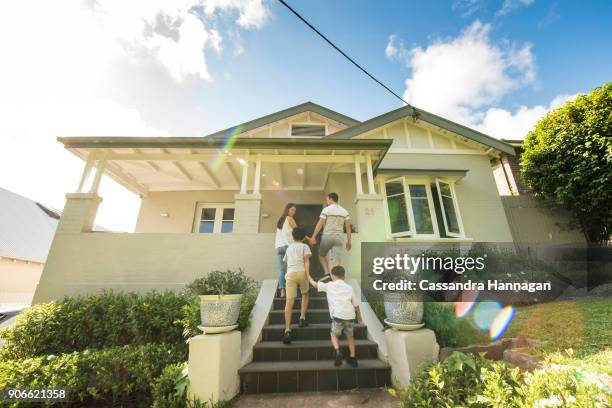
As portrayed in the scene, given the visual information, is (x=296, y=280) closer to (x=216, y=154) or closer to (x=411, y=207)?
(x=216, y=154)

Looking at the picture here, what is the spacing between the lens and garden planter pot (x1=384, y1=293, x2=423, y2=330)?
3.09 m

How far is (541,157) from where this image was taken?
8953 mm

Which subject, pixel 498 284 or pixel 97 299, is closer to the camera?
pixel 97 299

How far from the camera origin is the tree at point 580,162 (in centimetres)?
777

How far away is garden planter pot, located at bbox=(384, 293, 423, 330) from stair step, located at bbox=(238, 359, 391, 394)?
0.65 metres

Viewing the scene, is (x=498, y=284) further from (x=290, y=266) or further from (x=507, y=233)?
(x=290, y=266)

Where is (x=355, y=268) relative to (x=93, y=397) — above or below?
above

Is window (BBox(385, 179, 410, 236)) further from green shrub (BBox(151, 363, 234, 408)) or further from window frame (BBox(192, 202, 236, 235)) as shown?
green shrub (BBox(151, 363, 234, 408))

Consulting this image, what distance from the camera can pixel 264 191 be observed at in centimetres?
980

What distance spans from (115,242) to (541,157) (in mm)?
14017

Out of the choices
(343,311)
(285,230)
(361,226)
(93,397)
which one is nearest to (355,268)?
(361,226)

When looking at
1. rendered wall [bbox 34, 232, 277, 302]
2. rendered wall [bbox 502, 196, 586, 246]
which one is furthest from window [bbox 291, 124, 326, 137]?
rendered wall [bbox 502, 196, 586, 246]

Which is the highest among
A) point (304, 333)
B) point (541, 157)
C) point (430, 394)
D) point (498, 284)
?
point (541, 157)

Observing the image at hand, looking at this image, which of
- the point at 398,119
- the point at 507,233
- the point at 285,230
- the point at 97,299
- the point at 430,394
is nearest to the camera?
the point at 430,394
